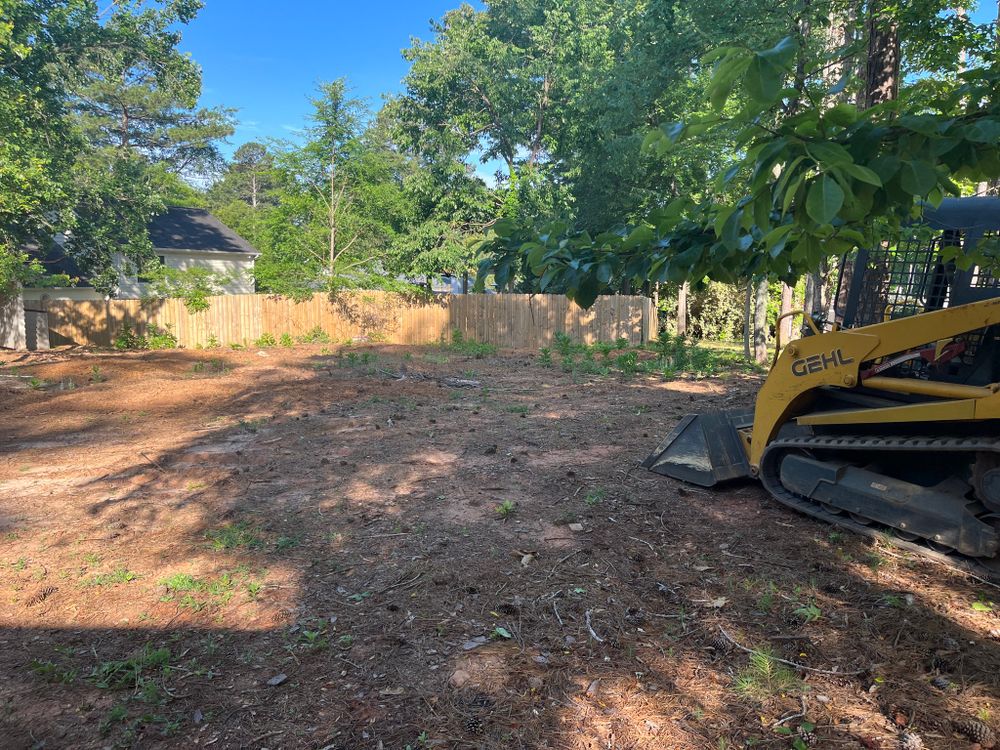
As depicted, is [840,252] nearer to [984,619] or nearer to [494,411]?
[984,619]

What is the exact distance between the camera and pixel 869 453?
470 cm

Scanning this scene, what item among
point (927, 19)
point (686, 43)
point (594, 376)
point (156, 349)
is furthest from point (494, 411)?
point (156, 349)

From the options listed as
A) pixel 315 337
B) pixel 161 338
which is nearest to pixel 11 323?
pixel 161 338

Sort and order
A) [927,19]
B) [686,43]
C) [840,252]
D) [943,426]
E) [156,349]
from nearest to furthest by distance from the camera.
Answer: [840,252], [943,426], [927,19], [686,43], [156,349]

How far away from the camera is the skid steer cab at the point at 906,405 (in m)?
3.95

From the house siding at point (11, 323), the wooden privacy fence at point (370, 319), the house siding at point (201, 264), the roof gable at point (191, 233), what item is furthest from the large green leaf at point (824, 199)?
the roof gable at point (191, 233)

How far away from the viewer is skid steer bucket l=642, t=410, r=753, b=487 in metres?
5.62

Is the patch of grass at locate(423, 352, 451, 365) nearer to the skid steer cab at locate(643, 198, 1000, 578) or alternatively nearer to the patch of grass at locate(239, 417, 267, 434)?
the patch of grass at locate(239, 417, 267, 434)

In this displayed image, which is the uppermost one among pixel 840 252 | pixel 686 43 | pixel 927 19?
pixel 686 43

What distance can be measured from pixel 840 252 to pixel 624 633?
7.12 ft

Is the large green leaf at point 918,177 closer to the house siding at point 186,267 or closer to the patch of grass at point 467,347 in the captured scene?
the patch of grass at point 467,347

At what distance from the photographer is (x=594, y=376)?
1388cm

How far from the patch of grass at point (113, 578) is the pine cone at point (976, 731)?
4.40 meters

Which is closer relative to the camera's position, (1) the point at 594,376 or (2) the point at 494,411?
(2) the point at 494,411
